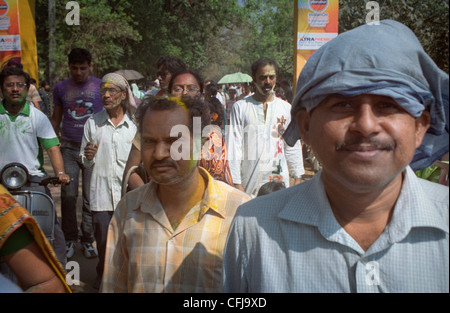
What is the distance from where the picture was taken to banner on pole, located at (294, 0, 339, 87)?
22.6ft

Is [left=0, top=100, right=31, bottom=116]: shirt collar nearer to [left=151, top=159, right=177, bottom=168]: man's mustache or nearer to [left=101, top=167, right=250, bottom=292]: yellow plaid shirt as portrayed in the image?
[left=101, top=167, right=250, bottom=292]: yellow plaid shirt

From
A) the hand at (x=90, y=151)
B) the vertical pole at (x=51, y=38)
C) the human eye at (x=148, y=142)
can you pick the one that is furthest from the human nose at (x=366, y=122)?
the vertical pole at (x=51, y=38)

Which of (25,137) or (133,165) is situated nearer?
(133,165)

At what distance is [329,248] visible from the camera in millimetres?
1355

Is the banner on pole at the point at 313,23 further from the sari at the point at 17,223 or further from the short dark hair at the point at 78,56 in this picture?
the sari at the point at 17,223

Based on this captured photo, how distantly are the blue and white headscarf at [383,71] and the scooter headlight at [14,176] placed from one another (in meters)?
3.15

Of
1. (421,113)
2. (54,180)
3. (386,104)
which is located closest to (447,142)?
(421,113)

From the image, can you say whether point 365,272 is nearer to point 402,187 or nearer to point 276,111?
point 402,187

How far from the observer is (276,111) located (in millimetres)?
4461

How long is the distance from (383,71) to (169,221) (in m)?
1.28

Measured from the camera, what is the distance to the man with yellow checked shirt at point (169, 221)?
6.63 ft
